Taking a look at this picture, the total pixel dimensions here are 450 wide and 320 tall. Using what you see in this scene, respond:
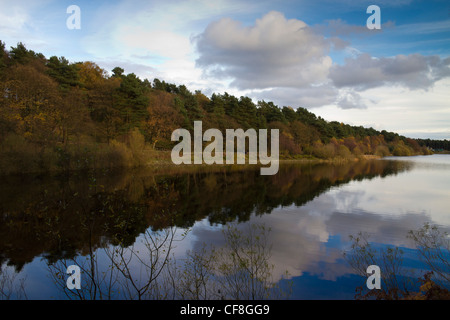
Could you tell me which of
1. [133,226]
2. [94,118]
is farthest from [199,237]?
[94,118]

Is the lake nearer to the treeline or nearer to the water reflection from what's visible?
the water reflection

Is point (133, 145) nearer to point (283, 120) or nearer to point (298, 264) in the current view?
point (298, 264)

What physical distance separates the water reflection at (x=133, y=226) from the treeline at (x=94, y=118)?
262 cm

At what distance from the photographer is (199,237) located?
1166cm

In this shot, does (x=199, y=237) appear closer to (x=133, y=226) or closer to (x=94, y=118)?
(x=133, y=226)

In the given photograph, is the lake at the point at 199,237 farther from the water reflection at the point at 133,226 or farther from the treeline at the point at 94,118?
the treeline at the point at 94,118

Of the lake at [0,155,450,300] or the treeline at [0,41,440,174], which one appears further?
the treeline at [0,41,440,174]

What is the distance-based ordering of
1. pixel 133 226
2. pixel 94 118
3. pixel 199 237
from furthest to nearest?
pixel 94 118
pixel 133 226
pixel 199 237

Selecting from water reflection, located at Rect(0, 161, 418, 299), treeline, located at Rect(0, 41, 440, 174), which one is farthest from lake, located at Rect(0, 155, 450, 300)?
treeline, located at Rect(0, 41, 440, 174)

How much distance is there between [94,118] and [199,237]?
4246 centimetres

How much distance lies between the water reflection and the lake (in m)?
0.06

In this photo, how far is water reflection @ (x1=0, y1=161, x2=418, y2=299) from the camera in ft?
24.0
